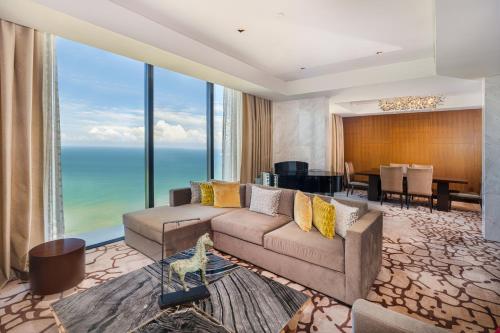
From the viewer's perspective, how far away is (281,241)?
253 centimetres

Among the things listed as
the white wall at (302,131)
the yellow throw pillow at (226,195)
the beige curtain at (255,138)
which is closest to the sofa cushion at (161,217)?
the yellow throw pillow at (226,195)

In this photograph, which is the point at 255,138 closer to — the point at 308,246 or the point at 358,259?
the point at 308,246

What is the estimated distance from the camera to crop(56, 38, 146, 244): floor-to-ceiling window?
338cm

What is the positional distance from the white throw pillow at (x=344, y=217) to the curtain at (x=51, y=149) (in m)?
3.32

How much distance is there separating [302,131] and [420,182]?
9.21 ft

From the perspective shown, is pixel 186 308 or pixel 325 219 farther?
pixel 325 219

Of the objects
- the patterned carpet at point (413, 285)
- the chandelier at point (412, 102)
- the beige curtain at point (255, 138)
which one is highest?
the chandelier at point (412, 102)

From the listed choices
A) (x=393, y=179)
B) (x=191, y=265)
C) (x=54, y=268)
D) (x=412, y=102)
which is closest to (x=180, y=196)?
(x=54, y=268)

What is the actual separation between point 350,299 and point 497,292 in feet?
5.10

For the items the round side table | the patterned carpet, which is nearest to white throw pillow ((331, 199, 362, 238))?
the patterned carpet

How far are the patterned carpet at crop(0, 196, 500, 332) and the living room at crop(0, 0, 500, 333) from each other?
0.06ft

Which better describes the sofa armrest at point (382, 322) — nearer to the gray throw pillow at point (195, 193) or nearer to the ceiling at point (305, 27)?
the ceiling at point (305, 27)

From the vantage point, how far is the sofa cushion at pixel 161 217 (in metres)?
2.92

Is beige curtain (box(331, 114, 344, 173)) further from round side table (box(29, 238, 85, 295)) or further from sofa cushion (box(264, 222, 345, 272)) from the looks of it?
round side table (box(29, 238, 85, 295))
